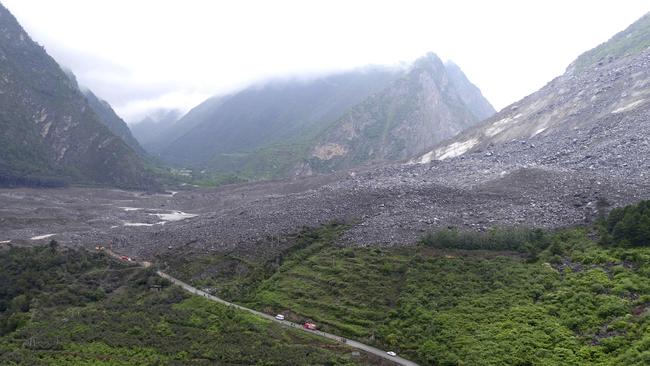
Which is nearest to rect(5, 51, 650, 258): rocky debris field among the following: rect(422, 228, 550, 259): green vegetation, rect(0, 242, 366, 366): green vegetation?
rect(422, 228, 550, 259): green vegetation

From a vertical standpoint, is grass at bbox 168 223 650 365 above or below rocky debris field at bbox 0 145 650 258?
below

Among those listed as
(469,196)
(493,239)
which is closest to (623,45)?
(469,196)

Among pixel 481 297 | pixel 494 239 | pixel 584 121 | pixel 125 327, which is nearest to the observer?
pixel 481 297

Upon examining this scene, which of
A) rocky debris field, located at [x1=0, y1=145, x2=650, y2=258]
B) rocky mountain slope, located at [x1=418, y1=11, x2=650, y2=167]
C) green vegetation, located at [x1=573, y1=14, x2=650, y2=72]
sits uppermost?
green vegetation, located at [x1=573, y1=14, x2=650, y2=72]

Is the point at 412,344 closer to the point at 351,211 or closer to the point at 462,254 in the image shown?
the point at 462,254

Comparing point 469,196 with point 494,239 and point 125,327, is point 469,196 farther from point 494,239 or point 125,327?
point 125,327

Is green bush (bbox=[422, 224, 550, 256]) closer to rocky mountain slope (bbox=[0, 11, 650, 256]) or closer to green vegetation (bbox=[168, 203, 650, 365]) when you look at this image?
green vegetation (bbox=[168, 203, 650, 365])
